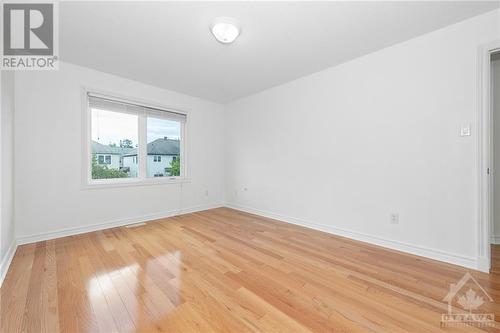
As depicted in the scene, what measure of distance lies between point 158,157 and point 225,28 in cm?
270

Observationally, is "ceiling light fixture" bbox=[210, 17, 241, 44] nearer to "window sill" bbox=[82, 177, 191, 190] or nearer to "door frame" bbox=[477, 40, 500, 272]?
"door frame" bbox=[477, 40, 500, 272]

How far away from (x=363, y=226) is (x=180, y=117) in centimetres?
370

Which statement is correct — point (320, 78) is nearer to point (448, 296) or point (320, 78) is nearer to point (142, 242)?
point (448, 296)

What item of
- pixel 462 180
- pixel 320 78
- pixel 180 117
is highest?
pixel 320 78

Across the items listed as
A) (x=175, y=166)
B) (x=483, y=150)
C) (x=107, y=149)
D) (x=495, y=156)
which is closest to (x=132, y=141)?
(x=107, y=149)

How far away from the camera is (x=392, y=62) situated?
2.38 meters

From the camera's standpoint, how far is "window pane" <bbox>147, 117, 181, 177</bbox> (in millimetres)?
3754

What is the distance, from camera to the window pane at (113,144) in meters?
3.18

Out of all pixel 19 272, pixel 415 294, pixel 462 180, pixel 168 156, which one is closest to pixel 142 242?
pixel 19 272

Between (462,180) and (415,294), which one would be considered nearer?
(415,294)

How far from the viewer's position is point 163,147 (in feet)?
12.9

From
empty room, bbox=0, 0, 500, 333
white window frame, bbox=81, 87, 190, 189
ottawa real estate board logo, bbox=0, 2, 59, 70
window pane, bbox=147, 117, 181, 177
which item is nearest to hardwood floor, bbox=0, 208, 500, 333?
empty room, bbox=0, 0, 500, 333

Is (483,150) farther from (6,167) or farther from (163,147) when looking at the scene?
(6,167)

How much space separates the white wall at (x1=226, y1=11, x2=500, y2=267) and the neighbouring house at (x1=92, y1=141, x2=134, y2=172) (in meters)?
2.66
